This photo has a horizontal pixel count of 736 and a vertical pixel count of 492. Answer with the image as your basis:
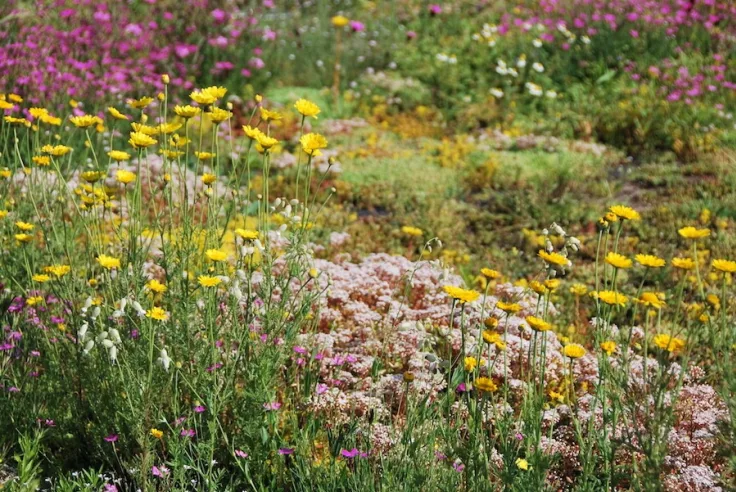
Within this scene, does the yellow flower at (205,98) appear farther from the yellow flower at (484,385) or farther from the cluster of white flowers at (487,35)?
the cluster of white flowers at (487,35)

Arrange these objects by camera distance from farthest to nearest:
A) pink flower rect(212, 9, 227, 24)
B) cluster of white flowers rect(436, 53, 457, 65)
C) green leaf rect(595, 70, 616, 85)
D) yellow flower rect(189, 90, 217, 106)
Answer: cluster of white flowers rect(436, 53, 457, 65)
green leaf rect(595, 70, 616, 85)
pink flower rect(212, 9, 227, 24)
yellow flower rect(189, 90, 217, 106)

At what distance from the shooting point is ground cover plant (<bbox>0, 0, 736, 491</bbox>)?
8.43ft

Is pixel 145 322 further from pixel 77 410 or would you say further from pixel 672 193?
pixel 672 193

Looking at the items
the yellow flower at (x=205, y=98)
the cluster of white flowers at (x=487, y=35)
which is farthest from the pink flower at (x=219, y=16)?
the yellow flower at (x=205, y=98)

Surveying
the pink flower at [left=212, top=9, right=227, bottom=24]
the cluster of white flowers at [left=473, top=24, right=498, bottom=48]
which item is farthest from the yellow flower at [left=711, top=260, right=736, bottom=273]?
the cluster of white flowers at [left=473, top=24, right=498, bottom=48]

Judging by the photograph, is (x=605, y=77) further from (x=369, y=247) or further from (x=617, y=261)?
(x=617, y=261)

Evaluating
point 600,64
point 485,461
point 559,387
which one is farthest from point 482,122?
point 485,461

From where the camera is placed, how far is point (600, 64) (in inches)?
372

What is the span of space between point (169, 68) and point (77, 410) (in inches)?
231

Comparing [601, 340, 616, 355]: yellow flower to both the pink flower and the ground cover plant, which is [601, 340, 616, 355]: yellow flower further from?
the pink flower

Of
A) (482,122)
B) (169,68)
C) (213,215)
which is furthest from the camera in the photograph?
(482,122)

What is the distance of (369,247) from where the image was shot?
18.1ft

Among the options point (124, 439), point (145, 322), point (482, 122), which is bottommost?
point (482, 122)

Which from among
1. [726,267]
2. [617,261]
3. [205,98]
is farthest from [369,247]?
[726,267]
